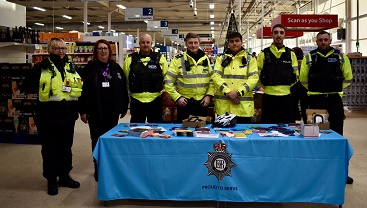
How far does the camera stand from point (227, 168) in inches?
134

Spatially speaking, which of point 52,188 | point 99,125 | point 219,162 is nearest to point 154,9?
point 99,125

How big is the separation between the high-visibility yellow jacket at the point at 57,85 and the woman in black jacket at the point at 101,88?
0.16 metres

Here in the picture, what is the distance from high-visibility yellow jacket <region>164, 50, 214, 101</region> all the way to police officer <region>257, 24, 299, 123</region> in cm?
62

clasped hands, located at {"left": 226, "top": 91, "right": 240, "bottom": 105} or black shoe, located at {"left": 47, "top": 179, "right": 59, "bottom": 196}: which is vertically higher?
clasped hands, located at {"left": 226, "top": 91, "right": 240, "bottom": 105}

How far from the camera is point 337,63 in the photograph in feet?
14.4

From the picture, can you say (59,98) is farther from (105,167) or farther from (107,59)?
(105,167)

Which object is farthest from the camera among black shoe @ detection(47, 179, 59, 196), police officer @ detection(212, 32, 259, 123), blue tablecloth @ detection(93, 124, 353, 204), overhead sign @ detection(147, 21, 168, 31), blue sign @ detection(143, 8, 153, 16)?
overhead sign @ detection(147, 21, 168, 31)

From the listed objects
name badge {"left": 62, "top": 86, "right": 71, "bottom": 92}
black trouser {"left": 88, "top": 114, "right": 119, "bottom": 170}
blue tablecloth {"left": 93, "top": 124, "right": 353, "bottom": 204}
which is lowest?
blue tablecloth {"left": 93, "top": 124, "right": 353, "bottom": 204}

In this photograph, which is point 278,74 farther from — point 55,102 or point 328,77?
point 55,102

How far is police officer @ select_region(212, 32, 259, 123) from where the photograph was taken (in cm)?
423

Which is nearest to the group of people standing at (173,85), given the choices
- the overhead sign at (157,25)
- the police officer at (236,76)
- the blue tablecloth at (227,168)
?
the police officer at (236,76)

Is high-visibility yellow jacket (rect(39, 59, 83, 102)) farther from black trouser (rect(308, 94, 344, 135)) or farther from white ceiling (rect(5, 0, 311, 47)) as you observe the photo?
white ceiling (rect(5, 0, 311, 47))

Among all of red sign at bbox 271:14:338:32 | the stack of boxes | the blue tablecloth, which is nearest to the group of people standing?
the blue tablecloth

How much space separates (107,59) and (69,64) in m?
0.41
